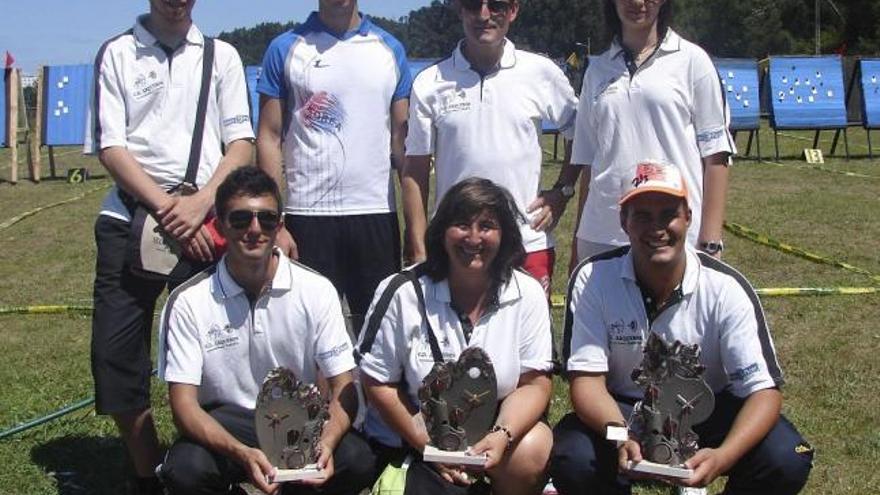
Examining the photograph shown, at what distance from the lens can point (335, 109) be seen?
13.4 ft

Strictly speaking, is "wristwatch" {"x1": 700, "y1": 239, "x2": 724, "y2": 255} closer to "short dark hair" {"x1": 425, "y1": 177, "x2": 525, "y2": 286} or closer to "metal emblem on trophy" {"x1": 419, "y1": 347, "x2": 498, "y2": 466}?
"short dark hair" {"x1": 425, "y1": 177, "x2": 525, "y2": 286}

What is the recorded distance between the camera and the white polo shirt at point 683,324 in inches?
135

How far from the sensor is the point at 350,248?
4.24m

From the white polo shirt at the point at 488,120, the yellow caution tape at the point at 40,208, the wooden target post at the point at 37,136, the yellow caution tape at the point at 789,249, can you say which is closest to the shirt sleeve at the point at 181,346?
the white polo shirt at the point at 488,120

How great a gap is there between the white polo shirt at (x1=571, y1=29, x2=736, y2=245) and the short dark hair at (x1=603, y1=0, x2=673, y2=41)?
3 centimetres

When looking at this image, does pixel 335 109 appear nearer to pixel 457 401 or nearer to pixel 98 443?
pixel 457 401

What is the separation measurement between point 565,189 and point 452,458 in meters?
1.41

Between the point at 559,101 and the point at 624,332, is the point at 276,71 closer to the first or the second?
the point at 559,101

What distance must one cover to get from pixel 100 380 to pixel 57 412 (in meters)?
1.49

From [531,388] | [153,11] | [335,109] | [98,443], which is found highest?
[153,11]

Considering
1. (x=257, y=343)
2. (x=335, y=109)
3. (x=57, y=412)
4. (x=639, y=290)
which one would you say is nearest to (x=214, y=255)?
(x=257, y=343)

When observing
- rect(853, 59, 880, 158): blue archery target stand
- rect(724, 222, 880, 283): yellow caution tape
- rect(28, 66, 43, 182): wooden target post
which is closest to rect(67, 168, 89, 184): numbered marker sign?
rect(28, 66, 43, 182): wooden target post

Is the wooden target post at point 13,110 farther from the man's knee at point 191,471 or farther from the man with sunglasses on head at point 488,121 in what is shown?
the man's knee at point 191,471

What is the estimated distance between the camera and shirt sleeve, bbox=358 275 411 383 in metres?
3.61
